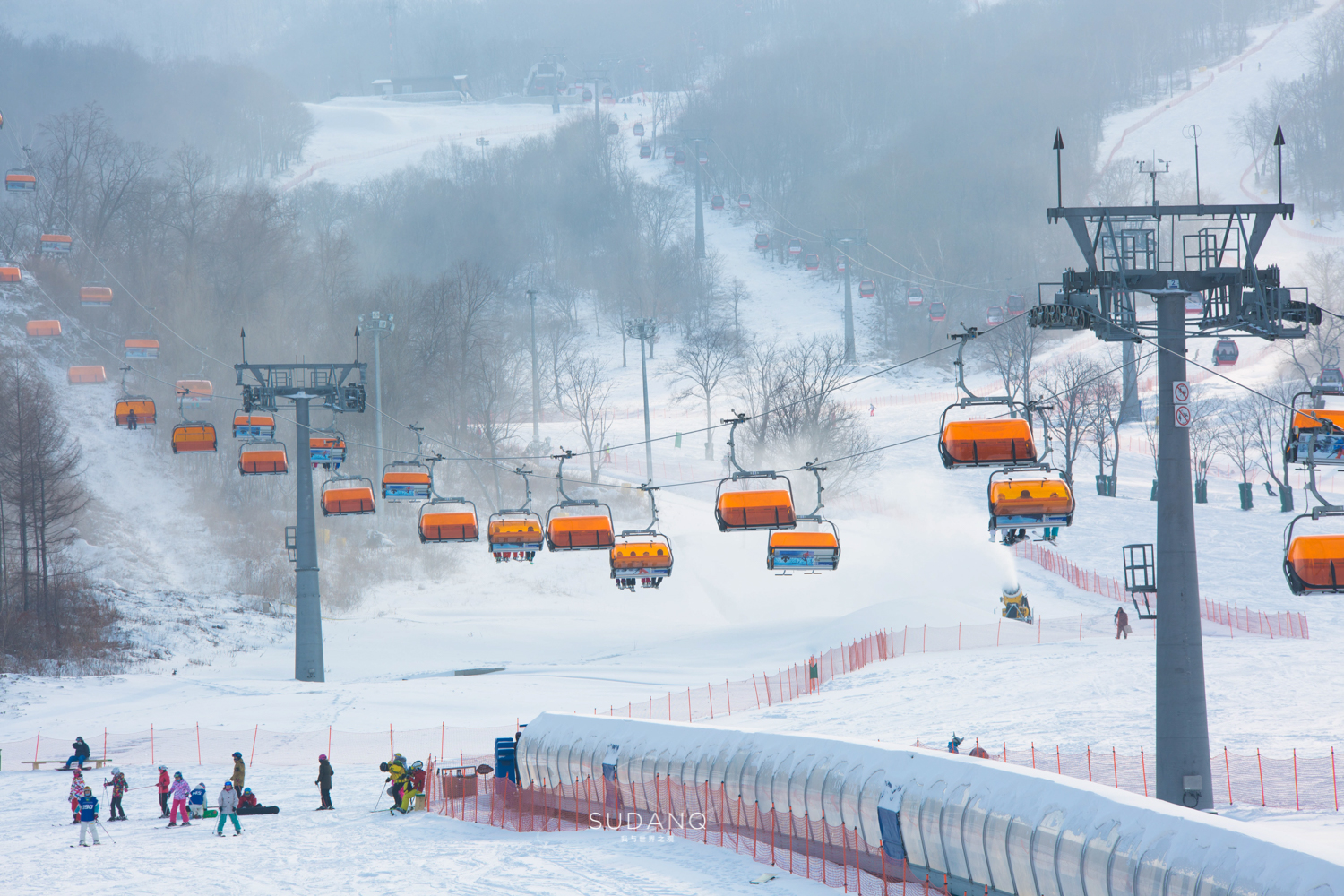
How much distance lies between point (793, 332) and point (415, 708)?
3125 inches

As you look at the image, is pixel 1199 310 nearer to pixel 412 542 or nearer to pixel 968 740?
pixel 968 740

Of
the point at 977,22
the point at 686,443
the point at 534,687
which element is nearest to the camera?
the point at 534,687

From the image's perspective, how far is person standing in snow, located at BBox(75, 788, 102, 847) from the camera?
21.5m

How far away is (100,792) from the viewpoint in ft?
89.5

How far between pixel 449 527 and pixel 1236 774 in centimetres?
1715

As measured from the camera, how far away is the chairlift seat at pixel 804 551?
82.8 ft

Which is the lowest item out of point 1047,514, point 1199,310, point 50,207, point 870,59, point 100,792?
point 100,792

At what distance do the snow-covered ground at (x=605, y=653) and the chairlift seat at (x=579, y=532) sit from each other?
18.9ft

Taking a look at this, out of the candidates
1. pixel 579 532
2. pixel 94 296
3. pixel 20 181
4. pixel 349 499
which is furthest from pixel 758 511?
pixel 94 296

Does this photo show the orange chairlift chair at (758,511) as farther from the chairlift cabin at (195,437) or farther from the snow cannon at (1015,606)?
the snow cannon at (1015,606)

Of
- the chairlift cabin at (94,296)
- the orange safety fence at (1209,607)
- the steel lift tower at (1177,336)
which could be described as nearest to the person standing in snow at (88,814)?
the steel lift tower at (1177,336)

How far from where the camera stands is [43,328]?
194 feet

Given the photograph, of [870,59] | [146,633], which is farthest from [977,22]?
[146,633]

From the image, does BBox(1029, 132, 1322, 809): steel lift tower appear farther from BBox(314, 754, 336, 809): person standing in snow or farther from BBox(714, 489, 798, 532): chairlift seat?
BBox(314, 754, 336, 809): person standing in snow
